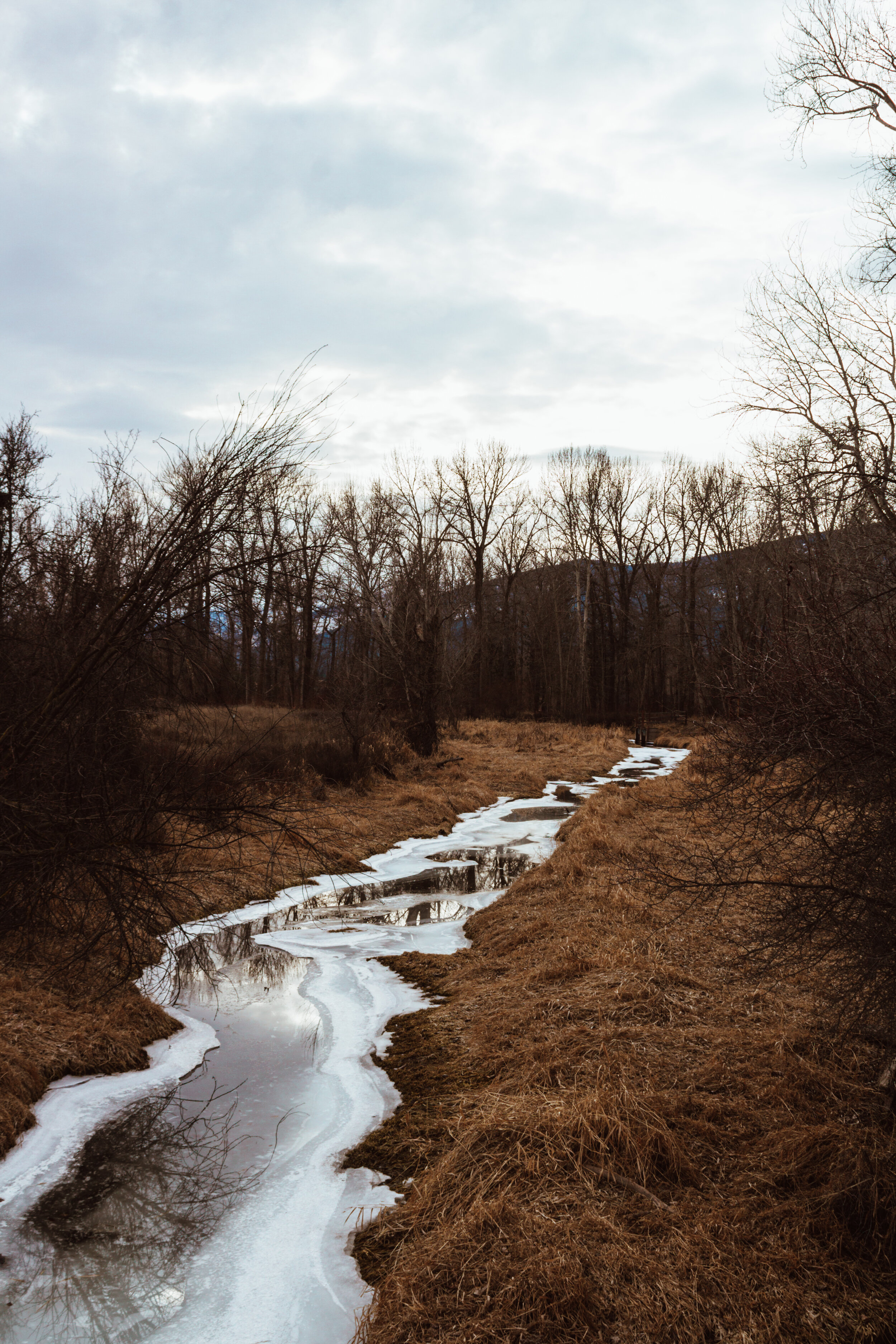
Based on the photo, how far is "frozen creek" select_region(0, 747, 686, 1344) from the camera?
345 cm

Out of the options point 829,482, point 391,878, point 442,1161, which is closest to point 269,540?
point 442,1161

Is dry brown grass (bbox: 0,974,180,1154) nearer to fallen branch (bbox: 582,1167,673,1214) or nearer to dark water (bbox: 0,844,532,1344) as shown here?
dark water (bbox: 0,844,532,1344)

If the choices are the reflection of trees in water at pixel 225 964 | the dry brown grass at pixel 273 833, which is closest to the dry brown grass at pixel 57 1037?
the dry brown grass at pixel 273 833

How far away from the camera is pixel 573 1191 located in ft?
12.0

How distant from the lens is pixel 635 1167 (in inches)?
150

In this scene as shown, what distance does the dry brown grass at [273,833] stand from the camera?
205 inches

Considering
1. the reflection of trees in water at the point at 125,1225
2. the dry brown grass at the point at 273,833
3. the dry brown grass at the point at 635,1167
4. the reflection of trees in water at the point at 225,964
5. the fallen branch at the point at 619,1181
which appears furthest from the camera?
the reflection of trees in water at the point at 225,964

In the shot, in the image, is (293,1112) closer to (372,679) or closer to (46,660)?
(46,660)

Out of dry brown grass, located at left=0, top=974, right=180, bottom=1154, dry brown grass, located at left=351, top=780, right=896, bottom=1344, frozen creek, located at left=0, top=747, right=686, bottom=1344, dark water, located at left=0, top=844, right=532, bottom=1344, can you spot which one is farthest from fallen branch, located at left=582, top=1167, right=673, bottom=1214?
dry brown grass, located at left=0, top=974, right=180, bottom=1154

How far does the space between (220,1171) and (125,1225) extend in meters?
0.59

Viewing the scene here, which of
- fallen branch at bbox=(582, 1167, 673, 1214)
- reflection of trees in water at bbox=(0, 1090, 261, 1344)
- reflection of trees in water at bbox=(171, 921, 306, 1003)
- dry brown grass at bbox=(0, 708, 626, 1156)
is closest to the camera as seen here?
Result: reflection of trees in water at bbox=(0, 1090, 261, 1344)

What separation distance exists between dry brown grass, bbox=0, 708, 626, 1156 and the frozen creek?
218 mm

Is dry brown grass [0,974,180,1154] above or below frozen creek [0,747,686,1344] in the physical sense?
above

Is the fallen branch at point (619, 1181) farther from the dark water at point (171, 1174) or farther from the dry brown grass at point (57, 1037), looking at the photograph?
the dry brown grass at point (57, 1037)
